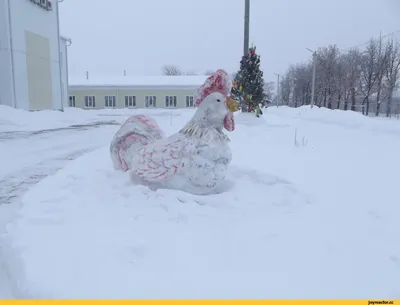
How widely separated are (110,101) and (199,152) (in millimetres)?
35385

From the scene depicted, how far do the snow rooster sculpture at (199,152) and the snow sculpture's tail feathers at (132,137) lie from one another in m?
0.45

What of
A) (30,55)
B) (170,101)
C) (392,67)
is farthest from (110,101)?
(392,67)

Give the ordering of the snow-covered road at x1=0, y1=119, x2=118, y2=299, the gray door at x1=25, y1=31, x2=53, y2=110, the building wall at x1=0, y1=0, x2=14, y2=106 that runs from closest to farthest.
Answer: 1. the snow-covered road at x1=0, y1=119, x2=118, y2=299
2. the building wall at x1=0, y1=0, x2=14, y2=106
3. the gray door at x1=25, y1=31, x2=53, y2=110

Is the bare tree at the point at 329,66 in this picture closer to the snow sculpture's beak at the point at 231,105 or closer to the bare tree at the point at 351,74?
the bare tree at the point at 351,74

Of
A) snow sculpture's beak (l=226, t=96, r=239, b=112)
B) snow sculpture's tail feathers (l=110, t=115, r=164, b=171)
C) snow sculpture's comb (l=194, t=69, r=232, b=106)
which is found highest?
snow sculpture's comb (l=194, t=69, r=232, b=106)

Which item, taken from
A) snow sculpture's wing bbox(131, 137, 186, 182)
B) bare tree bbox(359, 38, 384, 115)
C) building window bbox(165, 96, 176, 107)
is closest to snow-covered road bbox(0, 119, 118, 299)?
snow sculpture's wing bbox(131, 137, 186, 182)

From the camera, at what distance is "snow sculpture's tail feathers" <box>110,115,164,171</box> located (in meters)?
4.06

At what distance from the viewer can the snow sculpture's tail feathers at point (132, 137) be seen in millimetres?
4062

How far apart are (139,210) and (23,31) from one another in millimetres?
18101

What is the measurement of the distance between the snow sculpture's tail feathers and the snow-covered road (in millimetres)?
1343

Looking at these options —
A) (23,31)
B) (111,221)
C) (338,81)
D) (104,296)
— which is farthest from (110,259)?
(338,81)

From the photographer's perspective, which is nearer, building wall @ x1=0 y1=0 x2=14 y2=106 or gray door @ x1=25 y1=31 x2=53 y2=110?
building wall @ x1=0 y1=0 x2=14 y2=106

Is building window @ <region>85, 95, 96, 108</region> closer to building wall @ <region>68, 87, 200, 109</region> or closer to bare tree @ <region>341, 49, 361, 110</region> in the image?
building wall @ <region>68, 87, 200, 109</region>

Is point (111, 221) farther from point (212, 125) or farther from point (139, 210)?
point (212, 125)
